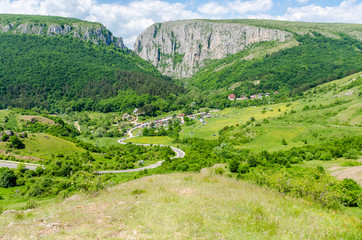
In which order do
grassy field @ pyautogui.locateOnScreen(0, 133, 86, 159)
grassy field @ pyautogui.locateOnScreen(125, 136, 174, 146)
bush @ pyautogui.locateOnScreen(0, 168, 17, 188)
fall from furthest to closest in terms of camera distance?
grassy field @ pyautogui.locateOnScreen(125, 136, 174, 146)
grassy field @ pyautogui.locateOnScreen(0, 133, 86, 159)
bush @ pyautogui.locateOnScreen(0, 168, 17, 188)

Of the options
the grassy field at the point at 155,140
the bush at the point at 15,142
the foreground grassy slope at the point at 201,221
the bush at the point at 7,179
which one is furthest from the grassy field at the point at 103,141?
the foreground grassy slope at the point at 201,221

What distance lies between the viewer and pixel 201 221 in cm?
1120

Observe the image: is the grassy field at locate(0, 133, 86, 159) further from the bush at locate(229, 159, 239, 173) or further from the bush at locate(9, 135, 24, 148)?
the bush at locate(229, 159, 239, 173)

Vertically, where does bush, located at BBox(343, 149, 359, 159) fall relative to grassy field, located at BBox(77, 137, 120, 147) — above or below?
above

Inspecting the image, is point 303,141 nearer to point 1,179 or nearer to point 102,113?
point 1,179

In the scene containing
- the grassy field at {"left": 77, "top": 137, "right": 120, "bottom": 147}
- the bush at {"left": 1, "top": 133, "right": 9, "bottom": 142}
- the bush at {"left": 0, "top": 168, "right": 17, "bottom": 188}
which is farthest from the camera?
the grassy field at {"left": 77, "top": 137, "right": 120, "bottom": 147}

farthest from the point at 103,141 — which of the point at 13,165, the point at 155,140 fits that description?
the point at 13,165

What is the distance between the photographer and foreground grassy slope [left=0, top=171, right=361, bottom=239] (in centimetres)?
1000

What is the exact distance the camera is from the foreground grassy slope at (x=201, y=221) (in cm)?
1000

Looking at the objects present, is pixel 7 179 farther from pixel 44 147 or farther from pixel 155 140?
pixel 155 140

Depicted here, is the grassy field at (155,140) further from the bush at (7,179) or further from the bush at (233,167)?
the bush at (233,167)

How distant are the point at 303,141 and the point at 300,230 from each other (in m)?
70.7

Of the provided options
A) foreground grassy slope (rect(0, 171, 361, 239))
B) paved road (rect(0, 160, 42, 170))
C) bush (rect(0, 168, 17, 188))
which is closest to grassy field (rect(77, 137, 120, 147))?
paved road (rect(0, 160, 42, 170))

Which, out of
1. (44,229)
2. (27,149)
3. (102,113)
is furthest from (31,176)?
(102,113)
